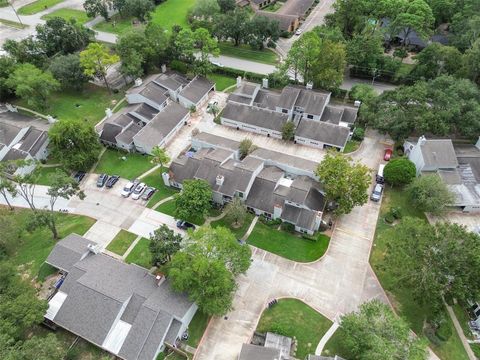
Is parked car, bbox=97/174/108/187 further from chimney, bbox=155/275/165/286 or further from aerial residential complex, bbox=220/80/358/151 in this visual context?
aerial residential complex, bbox=220/80/358/151


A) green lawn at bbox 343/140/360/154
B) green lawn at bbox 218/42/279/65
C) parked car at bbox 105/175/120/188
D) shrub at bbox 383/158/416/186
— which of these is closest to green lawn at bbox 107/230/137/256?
parked car at bbox 105/175/120/188

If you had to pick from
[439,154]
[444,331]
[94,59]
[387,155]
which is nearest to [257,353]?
[444,331]

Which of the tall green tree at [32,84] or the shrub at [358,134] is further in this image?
the tall green tree at [32,84]

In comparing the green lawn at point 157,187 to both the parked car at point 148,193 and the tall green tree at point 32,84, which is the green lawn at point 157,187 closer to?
the parked car at point 148,193

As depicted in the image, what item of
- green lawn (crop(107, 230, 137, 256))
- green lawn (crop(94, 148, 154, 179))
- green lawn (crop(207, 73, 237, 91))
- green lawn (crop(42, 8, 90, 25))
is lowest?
green lawn (crop(107, 230, 137, 256))

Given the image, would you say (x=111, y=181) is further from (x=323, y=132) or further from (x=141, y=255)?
(x=323, y=132)

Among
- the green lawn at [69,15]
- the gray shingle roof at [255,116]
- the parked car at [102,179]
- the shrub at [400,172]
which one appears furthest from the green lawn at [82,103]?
the shrub at [400,172]
